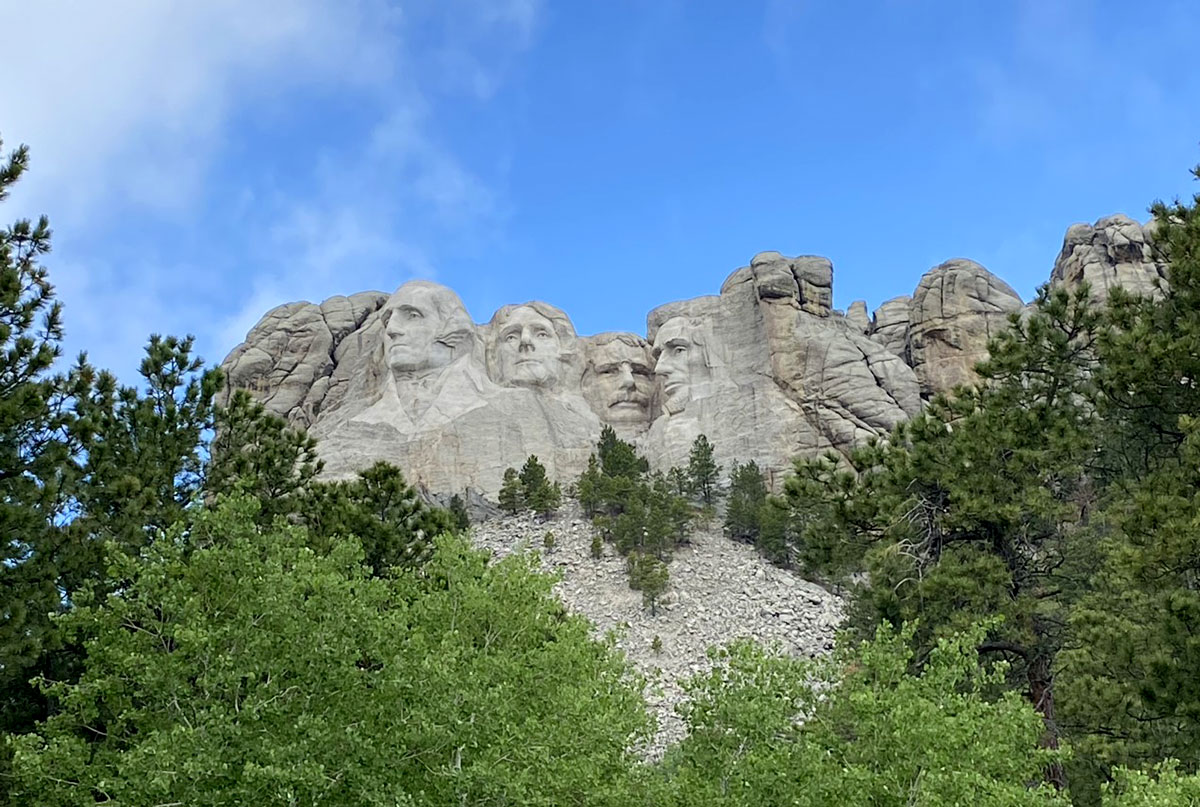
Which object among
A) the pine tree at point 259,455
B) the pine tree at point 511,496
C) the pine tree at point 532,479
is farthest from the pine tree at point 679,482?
the pine tree at point 259,455

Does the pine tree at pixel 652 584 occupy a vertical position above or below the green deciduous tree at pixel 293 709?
above

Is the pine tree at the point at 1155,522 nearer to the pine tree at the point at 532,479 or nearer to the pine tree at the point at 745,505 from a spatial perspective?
the pine tree at the point at 745,505

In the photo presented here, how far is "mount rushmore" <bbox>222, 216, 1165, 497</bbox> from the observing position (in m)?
66.1

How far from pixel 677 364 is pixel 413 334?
16604 millimetres

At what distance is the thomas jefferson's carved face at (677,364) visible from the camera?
71.8 metres

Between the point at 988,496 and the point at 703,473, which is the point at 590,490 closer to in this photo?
the point at 703,473

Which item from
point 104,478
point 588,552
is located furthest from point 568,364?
point 104,478

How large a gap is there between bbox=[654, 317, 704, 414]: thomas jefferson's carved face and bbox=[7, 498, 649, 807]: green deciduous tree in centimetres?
5911

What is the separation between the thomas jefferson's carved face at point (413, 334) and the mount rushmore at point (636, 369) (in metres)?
0.11

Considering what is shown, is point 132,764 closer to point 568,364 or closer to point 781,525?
point 781,525

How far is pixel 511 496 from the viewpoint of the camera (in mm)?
61969

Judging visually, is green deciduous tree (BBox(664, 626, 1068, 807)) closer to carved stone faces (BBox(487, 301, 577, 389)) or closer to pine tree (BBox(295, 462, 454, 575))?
pine tree (BBox(295, 462, 454, 575))

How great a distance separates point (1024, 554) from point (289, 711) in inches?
438

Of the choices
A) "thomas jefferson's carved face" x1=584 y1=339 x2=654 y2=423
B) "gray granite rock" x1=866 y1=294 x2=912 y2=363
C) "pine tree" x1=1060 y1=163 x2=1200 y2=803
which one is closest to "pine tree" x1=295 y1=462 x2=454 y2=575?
"pine tree" x1=1060 y1=163 x2=1200 y2=803
